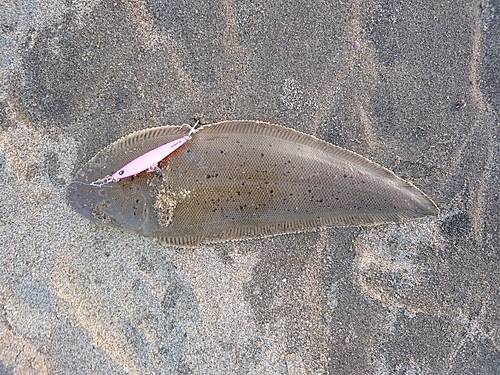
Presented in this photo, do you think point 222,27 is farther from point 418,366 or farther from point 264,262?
point 418,366

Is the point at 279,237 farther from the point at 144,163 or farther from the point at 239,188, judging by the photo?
the point at 144,163

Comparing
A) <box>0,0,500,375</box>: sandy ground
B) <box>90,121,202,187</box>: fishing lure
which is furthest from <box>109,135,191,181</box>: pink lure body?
<box>0,0,500,375</box>: sandy ground

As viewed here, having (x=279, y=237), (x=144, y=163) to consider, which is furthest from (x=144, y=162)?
(x=279, y=237)

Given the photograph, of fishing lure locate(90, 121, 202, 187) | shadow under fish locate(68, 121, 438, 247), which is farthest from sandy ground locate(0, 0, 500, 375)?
fishing lure locate(90, 121, 202, 187)

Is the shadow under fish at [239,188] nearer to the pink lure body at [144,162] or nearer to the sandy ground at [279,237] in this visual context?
the pink lure body at [144,162]

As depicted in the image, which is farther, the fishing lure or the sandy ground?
the sandy ground

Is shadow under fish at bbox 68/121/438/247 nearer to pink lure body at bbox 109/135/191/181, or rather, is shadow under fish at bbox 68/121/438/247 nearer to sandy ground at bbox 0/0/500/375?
pink lure body at bbox 109/135/191/181

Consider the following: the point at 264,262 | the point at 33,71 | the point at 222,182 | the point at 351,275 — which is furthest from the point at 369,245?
the point at 33,71
